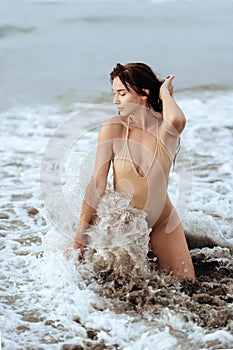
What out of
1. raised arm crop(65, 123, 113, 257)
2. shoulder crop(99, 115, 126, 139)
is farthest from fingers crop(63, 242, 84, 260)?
shoulder crop(99, 115, 126, 139)

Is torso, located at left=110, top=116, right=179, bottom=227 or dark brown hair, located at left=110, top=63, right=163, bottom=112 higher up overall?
dark brown hair, located at left=110, top=63, right=163, bottom=112

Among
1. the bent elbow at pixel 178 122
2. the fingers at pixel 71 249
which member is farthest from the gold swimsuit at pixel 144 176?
the fingers at pixel 71 249

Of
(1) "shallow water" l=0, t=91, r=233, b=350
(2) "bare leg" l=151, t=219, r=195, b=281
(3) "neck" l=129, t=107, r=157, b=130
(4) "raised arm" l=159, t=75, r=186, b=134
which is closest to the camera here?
(1) "shallow water" l=0, t=91, r=233, b=350

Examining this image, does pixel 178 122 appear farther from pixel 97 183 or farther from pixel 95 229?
pixel 95 229

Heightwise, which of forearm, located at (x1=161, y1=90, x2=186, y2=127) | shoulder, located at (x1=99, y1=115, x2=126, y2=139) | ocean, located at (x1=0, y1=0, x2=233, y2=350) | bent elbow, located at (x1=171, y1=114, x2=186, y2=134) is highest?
forearm, located at (x1=161, y1=90, x2=186, y2=127)

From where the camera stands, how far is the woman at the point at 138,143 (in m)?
3.18

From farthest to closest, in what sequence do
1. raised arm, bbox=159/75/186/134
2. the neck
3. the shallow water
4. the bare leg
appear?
the bare leg → the neck → raised arm, bbox=159/75/186/134 → the shallow water

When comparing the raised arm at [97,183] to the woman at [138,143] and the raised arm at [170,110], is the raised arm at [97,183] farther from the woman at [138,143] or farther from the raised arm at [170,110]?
the raised arm at [170,110]

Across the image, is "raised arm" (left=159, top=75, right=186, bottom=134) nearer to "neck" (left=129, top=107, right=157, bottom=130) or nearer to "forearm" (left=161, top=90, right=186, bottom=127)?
"forearm" (left=161, top=90, right=186, bottom=127)

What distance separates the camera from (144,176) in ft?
10.5

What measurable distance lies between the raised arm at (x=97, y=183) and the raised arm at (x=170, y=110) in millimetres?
285

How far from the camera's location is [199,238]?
405 cm

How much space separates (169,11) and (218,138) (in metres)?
8.72

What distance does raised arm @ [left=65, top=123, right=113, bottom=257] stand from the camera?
126 inches
